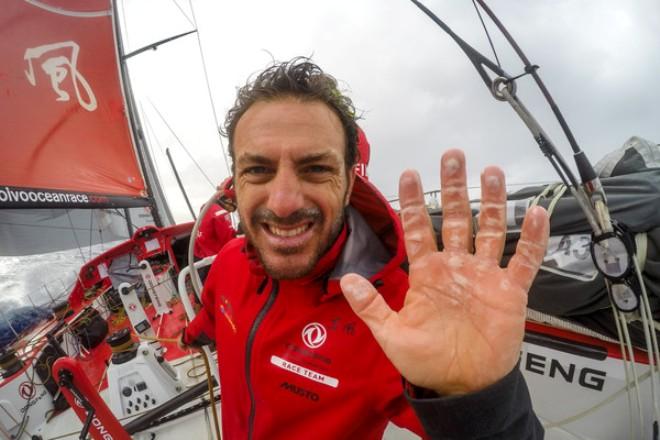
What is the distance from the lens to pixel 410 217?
0.61 metres

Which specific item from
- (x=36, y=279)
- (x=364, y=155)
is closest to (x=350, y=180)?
(x=364, y=155)

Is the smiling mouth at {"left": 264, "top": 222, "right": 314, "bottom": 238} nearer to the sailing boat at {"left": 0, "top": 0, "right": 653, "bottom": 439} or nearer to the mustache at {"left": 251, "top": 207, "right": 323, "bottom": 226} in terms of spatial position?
the mustache at {"left": 251, "top": 207, "right": 323, "bottom": 226}

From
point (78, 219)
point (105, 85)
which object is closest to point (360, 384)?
point (105, 85)

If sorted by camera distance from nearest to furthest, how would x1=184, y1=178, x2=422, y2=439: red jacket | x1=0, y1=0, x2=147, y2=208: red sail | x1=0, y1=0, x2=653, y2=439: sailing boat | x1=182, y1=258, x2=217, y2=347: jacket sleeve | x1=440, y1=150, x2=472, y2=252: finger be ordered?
x1=440, y1=150, x2=472, y2=252: finger → x1=184, y1=178, x2=422, y2=439: red jacket → x1=0, y1=0, x2=653, y2=439: sailing boat → x1=182, y1=258, x2=217, y2=347: jacket sleeve → x1=0, y1=0, x2=147, y2=208: red sail

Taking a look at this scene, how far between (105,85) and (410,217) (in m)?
4.55

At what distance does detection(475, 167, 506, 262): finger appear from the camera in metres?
0.55

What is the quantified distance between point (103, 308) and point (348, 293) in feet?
13.1

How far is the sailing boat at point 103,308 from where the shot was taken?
115 centimetres

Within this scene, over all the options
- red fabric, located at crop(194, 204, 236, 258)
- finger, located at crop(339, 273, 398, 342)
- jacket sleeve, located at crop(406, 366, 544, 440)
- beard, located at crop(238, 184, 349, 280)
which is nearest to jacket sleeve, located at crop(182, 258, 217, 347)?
beard, located at crop(238, 184, 349, 280)

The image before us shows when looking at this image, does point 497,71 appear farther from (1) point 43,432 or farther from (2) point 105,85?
(2) point 105,85

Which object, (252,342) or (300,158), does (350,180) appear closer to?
(300,158)

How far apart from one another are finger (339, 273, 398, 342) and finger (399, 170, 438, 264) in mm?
113

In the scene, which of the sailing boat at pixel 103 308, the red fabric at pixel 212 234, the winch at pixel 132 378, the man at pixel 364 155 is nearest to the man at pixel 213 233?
the red fabric at pixel 212 234

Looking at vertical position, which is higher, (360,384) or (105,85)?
(105,85)
